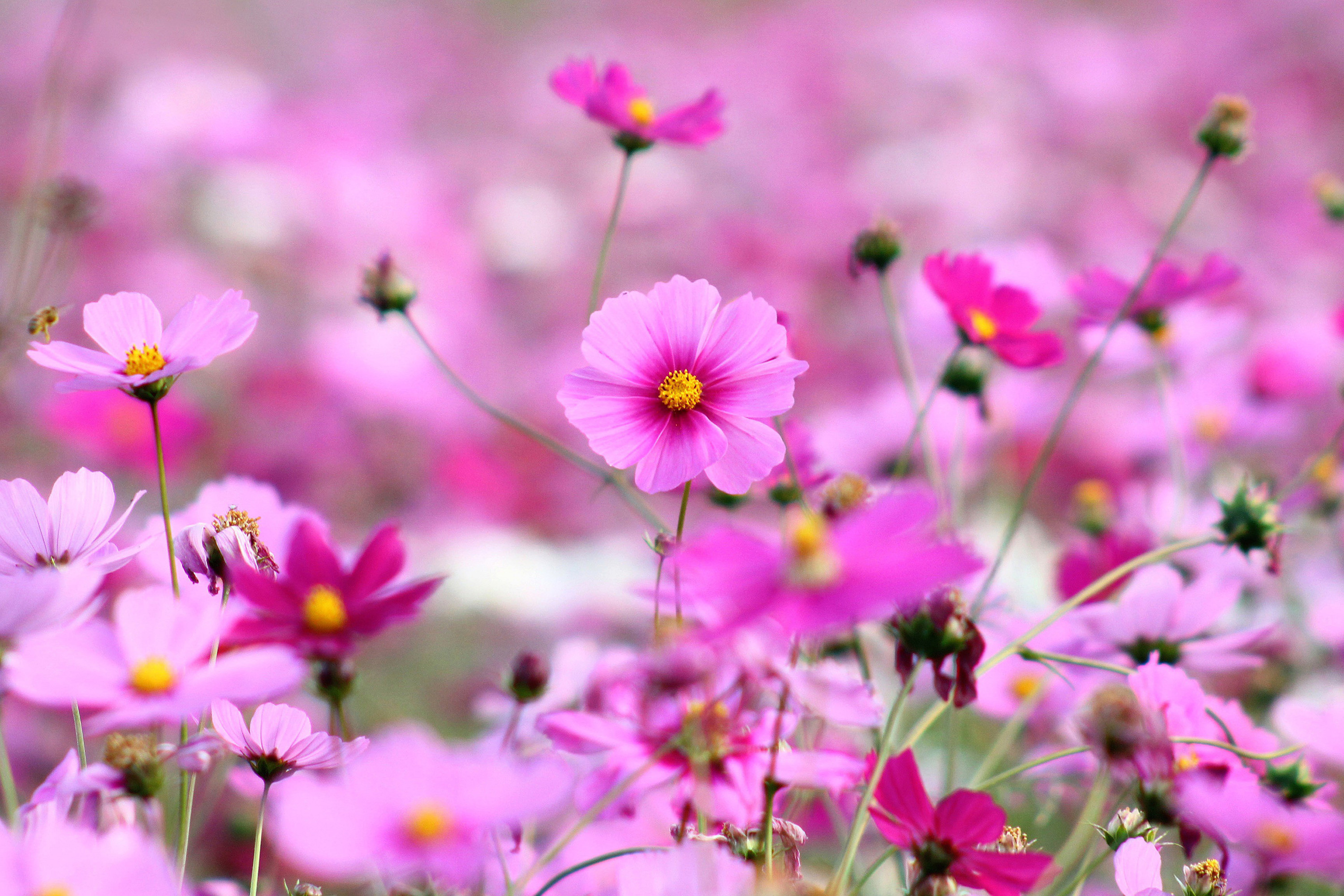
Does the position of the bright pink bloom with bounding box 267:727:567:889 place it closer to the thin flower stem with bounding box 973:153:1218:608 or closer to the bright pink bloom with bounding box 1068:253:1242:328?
the thin flower stem with bounding box 973:153:1218:608

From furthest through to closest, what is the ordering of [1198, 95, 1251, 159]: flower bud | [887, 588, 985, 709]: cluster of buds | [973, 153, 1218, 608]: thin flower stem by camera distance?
[1198, 95, 1251, 159]: flower bud
[973, 153, 1218, 608]: thin flower stem
[887, 588, 985, 709]: cluster of buds

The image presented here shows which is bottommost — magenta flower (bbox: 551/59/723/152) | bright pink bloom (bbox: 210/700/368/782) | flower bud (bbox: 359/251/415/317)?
bright pink bloom (bbox: 210/700/368/782)

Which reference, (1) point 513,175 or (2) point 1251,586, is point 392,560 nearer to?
(2) point 1251,586

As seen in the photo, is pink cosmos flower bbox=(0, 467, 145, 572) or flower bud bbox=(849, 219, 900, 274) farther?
flower bud bbox=(849, 219, 900, 274)

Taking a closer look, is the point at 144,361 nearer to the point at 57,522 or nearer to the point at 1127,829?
the point at 57,522

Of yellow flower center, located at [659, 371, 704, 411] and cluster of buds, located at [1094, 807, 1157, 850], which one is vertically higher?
yellow flower center, located at [659, 371, 704, 411]

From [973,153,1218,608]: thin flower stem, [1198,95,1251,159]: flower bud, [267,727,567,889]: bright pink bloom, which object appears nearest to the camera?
[267,727,567,889]: bright pink bloom

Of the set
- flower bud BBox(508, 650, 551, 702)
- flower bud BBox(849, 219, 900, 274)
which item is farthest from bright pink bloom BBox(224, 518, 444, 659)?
flower bud BBox(849, 219, 900, 274)
